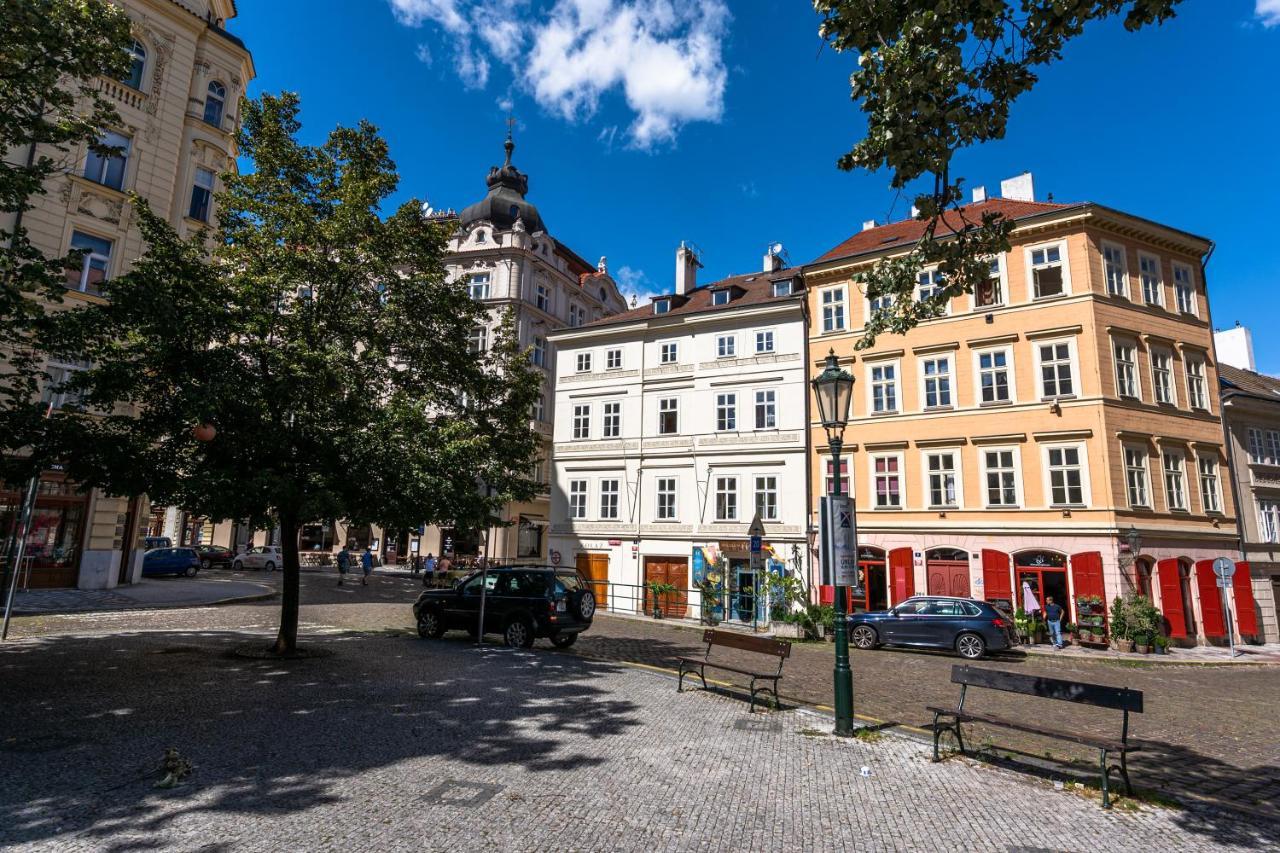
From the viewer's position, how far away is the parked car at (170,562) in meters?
32.7

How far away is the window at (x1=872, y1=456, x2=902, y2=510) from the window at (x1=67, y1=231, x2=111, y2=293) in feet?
94.5

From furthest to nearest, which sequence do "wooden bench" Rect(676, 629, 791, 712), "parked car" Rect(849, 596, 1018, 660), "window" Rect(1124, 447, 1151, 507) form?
"window" Rect(1124, 447, 1151, 507) < "parked car" Rect(849, 596, 1018, 660) < "wooden bench" Rect(676, 629, 791, 712)

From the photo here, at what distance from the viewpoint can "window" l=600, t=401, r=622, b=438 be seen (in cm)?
3203

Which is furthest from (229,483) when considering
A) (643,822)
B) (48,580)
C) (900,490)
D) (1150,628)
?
(1150,628)

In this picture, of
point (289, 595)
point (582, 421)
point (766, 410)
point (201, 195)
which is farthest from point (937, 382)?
point (201, 195)

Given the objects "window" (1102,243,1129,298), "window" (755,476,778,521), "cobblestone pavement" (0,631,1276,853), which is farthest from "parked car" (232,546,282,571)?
"window" (1102,243,1129,298)

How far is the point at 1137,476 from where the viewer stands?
2300 centimetres

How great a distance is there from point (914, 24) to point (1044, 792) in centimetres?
739

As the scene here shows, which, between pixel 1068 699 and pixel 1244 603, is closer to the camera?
pixel 1068 699

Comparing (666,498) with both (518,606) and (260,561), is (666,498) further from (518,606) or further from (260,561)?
(260,561)

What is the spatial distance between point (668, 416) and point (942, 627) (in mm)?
15523

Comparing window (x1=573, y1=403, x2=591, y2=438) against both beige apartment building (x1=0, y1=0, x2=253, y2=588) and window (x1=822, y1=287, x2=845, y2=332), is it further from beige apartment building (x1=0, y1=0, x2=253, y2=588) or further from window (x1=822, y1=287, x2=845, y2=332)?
beige apartment building (x1=0, y1=0, x2=253, y2=588)

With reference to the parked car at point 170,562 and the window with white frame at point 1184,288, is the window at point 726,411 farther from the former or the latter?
the parked car at point 170,562

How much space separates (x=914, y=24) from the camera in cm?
563
